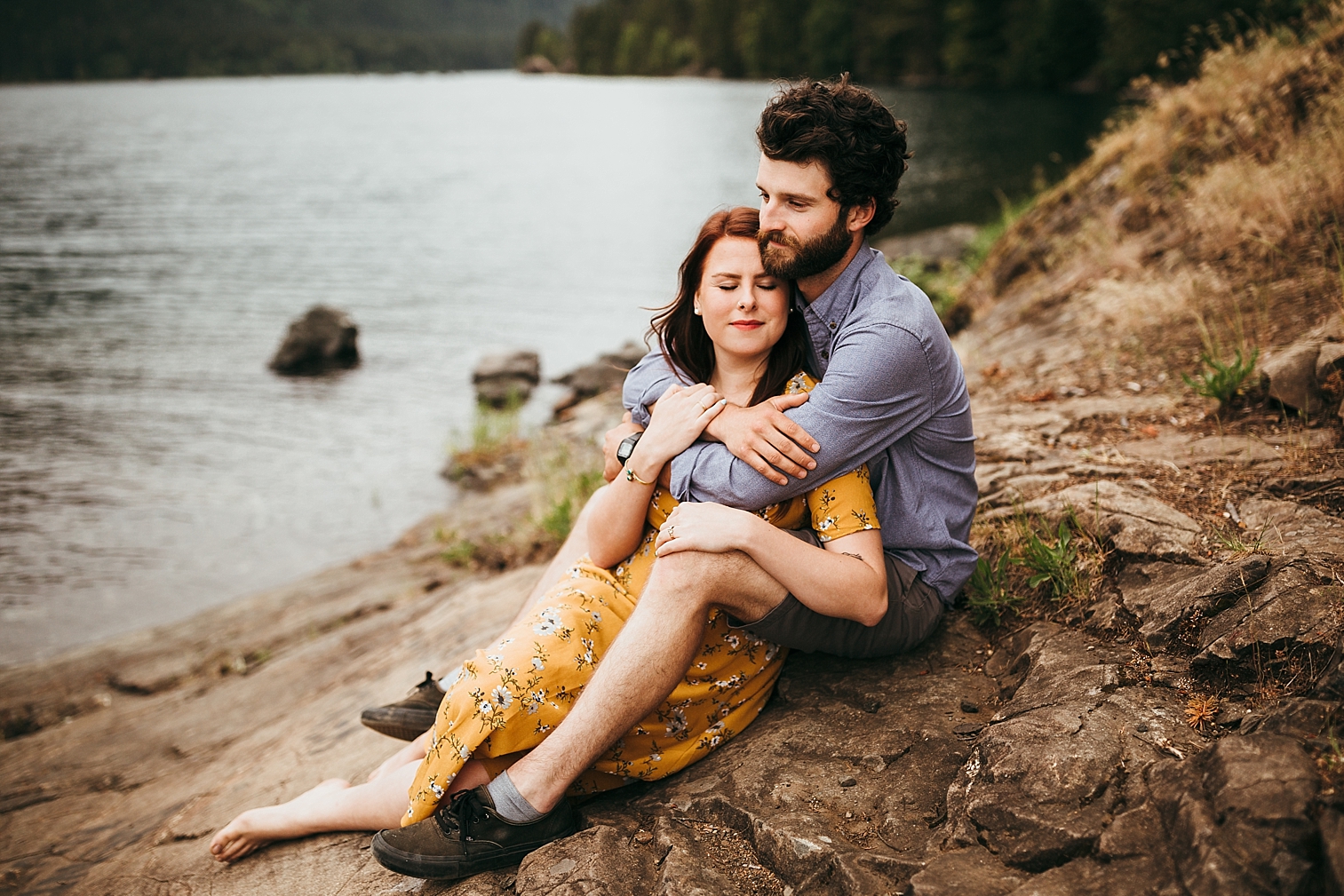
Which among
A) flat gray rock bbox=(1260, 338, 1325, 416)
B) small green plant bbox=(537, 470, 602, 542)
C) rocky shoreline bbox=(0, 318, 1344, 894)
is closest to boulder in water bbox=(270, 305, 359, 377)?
small green plant bbox=(537, 470, 602, 542)

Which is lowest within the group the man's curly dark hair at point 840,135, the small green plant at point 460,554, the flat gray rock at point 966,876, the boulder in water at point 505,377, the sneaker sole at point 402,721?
the small green plant at point 460,554

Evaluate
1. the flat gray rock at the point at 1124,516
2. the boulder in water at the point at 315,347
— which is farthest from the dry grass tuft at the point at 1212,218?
the boulder in water at the point at 315,347

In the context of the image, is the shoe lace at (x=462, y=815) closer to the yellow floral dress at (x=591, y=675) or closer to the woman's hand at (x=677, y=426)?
the yellow floral dress at (x=591, y=675)

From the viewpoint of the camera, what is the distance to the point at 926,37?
253 feet

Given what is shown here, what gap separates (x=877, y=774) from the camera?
3023 millimetres

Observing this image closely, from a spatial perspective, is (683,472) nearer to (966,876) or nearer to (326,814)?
(966,876)

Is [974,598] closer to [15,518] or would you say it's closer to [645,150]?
[15,518]

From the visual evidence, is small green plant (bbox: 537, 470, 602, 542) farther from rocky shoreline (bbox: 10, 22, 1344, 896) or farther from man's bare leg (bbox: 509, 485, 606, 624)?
man's bare leg (bbox: 509, 485, 606, 624)

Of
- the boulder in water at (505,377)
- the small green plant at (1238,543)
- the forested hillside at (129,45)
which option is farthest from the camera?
the forested hillside at (129,45)

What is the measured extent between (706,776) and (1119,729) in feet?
4.54

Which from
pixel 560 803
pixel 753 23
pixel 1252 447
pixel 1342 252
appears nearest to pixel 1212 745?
pixel 560 803

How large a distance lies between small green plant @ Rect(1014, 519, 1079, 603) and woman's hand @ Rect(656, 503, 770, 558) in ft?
4.74

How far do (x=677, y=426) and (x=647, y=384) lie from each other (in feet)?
1.65

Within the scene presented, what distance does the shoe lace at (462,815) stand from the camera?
2939 mm
